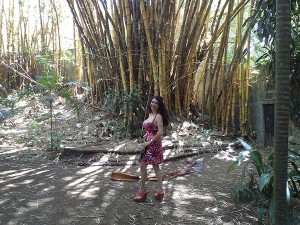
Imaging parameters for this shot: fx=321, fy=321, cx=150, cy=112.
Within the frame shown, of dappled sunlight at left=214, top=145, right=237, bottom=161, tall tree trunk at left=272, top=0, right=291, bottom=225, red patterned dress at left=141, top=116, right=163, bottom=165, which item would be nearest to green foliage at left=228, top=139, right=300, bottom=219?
red patterned dress at left=141, top=116, right=163, bottom=165

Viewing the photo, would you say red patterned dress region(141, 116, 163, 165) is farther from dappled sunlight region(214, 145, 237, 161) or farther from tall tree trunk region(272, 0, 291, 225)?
dappled sunlight region(214, 145, 237, 161)

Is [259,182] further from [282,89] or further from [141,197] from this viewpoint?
[282,89]

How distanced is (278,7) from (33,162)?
135 inches

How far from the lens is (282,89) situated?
1.41m

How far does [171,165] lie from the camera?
391cm

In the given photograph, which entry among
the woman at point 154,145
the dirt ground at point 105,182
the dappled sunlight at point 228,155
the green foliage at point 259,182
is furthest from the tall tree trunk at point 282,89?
the dappled sunlight at point 228,155

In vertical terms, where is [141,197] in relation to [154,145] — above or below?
below

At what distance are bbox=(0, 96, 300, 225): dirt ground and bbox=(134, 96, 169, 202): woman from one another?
9 cm

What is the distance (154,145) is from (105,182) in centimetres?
77

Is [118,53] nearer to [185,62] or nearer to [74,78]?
[185,62]

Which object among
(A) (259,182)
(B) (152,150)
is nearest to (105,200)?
(B) (152,150)

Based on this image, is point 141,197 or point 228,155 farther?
point 228,155

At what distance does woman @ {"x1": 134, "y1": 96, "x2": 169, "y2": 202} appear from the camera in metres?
2.51

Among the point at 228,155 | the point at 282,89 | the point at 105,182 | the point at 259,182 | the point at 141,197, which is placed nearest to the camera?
the point at 282,89
